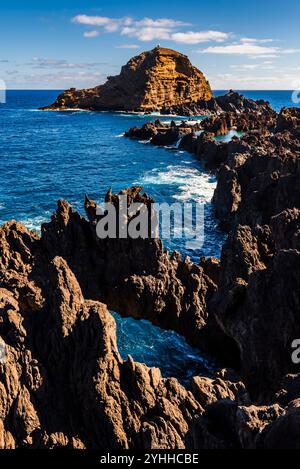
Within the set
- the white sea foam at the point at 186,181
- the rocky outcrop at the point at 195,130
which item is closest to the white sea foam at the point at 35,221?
the white sea foam at the point at 186,181

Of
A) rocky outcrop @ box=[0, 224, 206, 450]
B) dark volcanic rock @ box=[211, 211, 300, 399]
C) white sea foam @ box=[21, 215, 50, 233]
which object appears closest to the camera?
rocky outcrop @ box=[0, 224, 206, 450]

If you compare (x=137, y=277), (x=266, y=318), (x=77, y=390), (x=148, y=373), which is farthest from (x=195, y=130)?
(x=77, y=390)

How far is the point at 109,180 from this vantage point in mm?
65812

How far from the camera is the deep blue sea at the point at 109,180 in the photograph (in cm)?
2225

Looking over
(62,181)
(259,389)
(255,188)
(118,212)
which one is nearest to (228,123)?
(62,181)

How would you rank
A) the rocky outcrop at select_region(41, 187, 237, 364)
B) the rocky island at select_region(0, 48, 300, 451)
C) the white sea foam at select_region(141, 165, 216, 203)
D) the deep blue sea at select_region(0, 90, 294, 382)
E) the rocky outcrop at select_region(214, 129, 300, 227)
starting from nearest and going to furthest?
the rocky island at select_region(0, 48, 300, 451) → the rocky outcrop at select_region(41, 187, 237, 364) → the deep blue sea at select_region(0, 90, 294, 382) → the rocky outcrop at select_region(214, 129, 300, 227) → the white sea foam at select_region(141, 165, 216, 203)

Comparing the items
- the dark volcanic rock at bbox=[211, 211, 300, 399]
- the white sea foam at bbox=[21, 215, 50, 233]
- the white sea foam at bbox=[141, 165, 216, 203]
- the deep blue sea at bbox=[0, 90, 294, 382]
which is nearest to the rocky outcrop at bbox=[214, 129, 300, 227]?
the deep blue sea at bbox=[0, 90, 294, 382]

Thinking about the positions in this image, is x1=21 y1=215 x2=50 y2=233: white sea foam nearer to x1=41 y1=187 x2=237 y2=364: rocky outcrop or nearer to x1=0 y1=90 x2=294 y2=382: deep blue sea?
x1=0 y1=90 x2=294 y2=382: deep blue sea

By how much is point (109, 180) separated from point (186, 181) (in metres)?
12.1

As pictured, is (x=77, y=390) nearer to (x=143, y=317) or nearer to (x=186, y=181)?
(x=143, y=317)

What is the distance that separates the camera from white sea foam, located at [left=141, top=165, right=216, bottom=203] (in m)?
55.3

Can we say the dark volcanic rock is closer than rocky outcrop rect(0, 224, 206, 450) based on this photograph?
No

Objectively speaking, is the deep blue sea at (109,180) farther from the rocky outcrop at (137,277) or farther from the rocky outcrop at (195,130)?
the rocky outcrop at (195,130)
